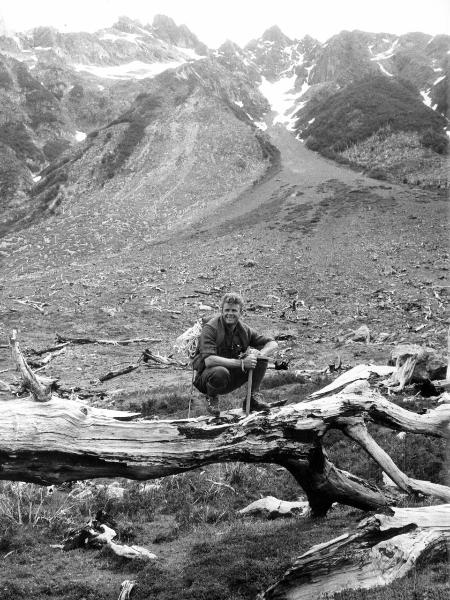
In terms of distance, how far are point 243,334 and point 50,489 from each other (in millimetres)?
3387

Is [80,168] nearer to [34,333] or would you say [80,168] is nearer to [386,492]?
[34,333]

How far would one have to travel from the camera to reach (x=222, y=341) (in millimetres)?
7566

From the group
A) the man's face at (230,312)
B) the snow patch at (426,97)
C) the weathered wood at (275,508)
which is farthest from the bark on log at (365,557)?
the snow patch at (426,97)

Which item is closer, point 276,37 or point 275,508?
point 275,508

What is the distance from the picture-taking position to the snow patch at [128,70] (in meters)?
126

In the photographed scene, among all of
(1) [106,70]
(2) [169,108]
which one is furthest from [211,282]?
(1) [106,70]

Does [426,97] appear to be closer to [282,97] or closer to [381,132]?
[381,132]

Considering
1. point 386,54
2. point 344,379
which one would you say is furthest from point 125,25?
point 344,379

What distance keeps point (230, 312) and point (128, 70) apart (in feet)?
463

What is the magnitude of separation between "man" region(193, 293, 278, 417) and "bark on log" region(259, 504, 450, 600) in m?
3.37

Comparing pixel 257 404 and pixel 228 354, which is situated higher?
pixel 228 354

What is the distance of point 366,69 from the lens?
113 m

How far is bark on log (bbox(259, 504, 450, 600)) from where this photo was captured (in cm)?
353

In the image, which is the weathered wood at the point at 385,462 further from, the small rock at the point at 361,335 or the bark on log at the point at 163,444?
the small rock at the point at 361,335
